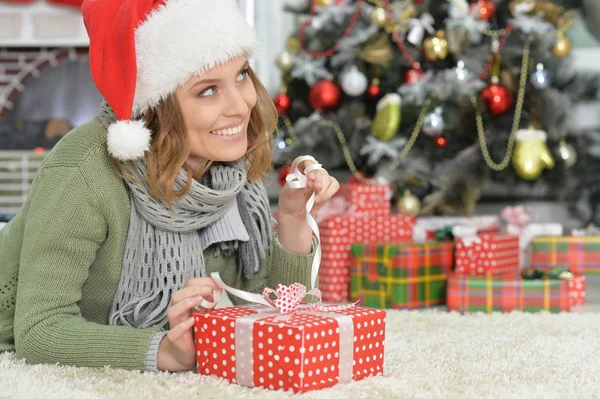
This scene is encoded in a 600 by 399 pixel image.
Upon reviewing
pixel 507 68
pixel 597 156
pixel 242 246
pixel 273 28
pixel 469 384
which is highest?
pixel 273 28

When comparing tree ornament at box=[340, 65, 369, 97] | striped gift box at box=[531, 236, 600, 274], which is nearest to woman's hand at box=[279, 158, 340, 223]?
striped gift box at box=[531, 236, 600, 274]

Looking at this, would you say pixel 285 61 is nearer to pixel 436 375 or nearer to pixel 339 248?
pixel 339 248

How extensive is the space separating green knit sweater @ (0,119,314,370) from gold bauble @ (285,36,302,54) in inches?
58.6

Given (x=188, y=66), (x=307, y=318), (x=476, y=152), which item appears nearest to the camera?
(x=307, y=318)

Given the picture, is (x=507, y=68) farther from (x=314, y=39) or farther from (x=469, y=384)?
(x=469, y=384)

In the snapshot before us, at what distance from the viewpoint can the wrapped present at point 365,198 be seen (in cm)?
212

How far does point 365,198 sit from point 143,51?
1123mm

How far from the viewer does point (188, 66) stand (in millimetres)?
1102

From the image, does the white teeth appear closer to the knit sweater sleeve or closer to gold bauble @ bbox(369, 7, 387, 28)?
the knit sweater sleeve

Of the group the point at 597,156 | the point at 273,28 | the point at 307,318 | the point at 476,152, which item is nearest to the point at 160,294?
the point at 307,318

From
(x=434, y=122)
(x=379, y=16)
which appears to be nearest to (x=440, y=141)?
(x=434, y=122)

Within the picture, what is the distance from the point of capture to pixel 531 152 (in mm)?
2320

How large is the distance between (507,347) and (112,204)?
67cm

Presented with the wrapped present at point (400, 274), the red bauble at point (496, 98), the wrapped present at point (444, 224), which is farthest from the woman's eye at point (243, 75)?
the red bauble at point (496, 98)
